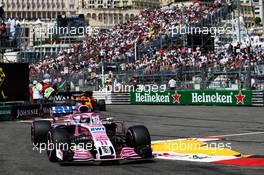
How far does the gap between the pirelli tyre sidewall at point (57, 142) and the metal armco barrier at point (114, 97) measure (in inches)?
1009

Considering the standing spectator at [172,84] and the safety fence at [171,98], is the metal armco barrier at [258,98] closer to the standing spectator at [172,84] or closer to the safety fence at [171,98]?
the safety fence at [171,98]

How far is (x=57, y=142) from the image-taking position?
1198 centimetres

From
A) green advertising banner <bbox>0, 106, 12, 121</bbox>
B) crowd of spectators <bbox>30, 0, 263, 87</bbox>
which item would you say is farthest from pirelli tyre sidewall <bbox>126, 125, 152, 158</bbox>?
crowd of spectators <bbox>30, 0, 263, 87</bbox>

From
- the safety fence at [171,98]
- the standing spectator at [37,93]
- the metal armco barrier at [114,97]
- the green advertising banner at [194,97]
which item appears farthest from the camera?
the metal armco barrier at [114,97]

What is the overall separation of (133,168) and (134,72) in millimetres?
27760

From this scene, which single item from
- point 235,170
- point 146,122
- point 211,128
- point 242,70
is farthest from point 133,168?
point 242,70

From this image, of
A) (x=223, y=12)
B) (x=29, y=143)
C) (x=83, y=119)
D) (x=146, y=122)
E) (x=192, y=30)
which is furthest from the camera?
(x=223, y=12)

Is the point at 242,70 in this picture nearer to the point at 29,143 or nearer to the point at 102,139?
the point at 29,143

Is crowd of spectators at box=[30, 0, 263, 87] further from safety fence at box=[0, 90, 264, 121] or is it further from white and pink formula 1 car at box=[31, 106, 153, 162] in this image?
white and pink formula 1 car at box=[31, 106, 153, 162]

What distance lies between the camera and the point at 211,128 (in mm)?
20125

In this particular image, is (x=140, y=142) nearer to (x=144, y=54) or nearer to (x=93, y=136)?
(x=93, y=136)

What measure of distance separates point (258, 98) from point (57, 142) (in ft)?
70.7

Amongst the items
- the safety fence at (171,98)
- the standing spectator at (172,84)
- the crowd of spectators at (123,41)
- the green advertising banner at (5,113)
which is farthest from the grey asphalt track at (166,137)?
the crowd of spectators at (123,41)

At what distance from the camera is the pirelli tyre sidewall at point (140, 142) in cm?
1224
